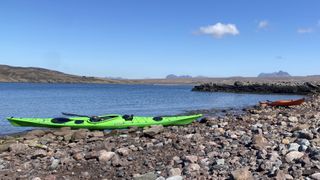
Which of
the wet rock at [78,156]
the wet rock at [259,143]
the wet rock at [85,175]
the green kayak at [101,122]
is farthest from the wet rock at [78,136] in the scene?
the wet rock at [259,143]

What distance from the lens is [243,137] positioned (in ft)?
54.1

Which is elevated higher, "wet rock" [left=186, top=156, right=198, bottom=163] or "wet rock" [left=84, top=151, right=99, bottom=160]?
"wet rock" [left=186, top=156, right=198, bottom=163]

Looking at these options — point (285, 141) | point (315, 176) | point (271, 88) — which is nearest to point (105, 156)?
point (285, 141)

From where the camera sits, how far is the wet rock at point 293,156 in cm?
1221

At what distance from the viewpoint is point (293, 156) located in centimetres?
1240

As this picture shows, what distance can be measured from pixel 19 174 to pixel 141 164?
11.2 ft

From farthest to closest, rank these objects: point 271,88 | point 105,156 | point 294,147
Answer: point 271,88 < point 105,156 < point 294,147

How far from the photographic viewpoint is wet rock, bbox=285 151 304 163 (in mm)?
12213

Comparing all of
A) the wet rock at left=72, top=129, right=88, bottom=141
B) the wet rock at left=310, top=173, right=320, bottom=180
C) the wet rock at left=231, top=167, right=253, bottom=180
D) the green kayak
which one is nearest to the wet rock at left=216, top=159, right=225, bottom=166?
the wet rock at left=231, top=167, right=253, bottom=180

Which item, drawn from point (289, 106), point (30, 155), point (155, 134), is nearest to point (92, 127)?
point (155, 134)

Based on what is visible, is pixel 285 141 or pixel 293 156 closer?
pixel 293 156

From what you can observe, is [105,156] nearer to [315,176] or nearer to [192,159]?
[192,159]

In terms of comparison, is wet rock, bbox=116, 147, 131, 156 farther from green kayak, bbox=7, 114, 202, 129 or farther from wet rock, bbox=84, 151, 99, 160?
green kayak, bbox=7, 114, 202, 129

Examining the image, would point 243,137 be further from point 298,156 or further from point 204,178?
point 204,178
